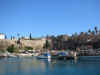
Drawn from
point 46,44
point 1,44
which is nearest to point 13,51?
point 1,44

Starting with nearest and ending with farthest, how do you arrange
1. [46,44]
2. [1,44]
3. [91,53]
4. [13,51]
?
[91,53] < [13,51] < [1,44] < [46,44]

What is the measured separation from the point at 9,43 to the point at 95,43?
43.1 metres

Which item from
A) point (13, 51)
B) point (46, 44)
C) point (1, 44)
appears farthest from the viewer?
point (46, 44)

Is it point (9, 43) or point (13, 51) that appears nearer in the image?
point (13, 51)

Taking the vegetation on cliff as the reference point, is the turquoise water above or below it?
below

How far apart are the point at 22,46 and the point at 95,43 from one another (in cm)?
3801

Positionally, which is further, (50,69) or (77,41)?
(77,41)

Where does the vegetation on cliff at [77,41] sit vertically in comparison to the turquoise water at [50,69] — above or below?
above

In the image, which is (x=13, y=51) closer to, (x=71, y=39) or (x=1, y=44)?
(x=1, y=44)

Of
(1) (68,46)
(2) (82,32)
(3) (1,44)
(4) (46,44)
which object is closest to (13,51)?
(3) (1,44)

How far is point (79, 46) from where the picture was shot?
103250mm

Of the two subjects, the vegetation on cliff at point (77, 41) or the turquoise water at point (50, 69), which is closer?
the turquoise water at point (50, 69)

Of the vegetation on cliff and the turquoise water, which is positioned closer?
the turquoise water

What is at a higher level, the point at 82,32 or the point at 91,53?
the point at 82,32
